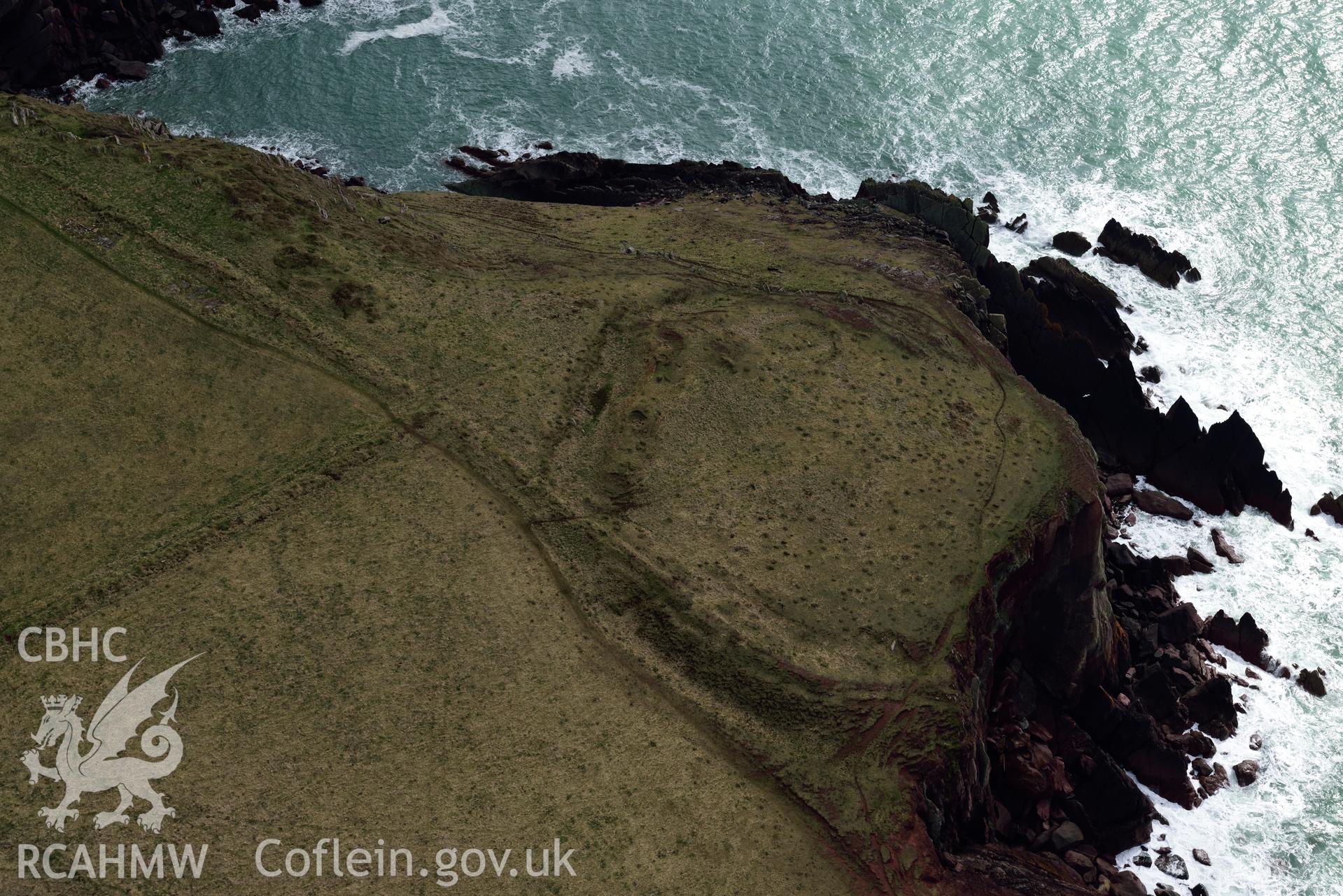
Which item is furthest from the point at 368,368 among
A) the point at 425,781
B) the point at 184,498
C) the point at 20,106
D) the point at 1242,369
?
the point at 1242,369

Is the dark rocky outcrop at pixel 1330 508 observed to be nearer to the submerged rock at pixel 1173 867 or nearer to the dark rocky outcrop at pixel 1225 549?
the dark rocky outcrop at pixel 1225 549

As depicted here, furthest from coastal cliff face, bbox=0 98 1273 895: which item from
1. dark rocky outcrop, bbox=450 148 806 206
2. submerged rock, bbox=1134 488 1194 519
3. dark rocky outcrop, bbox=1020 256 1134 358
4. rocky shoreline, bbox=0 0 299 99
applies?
rocky shoreline, bbox=0 0 299 99

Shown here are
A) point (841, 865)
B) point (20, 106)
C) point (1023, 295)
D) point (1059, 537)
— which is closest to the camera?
point (841, 865)

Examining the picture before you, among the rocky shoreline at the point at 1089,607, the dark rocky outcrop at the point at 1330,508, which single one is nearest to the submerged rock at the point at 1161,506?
the rocky shoreline at the point at 1089,607

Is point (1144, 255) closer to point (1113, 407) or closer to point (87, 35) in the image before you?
point (1113, 407)

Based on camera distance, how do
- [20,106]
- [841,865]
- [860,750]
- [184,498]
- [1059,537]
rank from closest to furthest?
[841,865], [860,750], [184,498], [1059,537], [20,106]

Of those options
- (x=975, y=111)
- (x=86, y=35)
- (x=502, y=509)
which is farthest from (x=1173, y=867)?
(x=86, y=35)

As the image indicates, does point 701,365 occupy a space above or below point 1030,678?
above

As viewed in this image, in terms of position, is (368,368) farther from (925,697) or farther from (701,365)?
(925,697)
